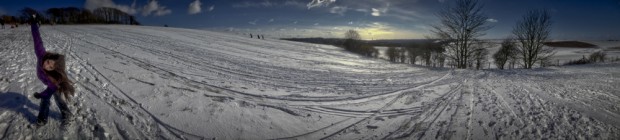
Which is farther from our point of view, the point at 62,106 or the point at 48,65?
the point at 62,106

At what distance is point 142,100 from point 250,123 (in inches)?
126

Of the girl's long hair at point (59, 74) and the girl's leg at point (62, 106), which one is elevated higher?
the girl's long hair at point (59, 74)

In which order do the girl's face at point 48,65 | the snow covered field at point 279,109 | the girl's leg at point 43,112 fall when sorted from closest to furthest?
the girl's face at point 48,65 → the girl's leg at point 43,112 → the snow covered field at point 279,109

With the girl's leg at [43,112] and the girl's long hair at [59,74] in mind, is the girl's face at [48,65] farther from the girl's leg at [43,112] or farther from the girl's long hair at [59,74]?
the girl's leg at [43,112]

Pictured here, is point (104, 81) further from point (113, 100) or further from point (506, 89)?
point (506, 89)

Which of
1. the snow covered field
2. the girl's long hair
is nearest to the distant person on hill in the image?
the girl's long hair

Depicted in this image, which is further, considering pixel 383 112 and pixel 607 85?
pixel 607 85

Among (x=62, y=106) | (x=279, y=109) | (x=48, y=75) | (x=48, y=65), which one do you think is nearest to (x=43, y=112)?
(x=62, y=106)

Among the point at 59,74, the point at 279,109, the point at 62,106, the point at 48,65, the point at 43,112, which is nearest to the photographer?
the point at 48,65

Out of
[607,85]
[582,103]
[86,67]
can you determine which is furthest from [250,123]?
[607,85]

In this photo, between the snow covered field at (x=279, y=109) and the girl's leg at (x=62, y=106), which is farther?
the snow covered field at (x=279, y=109)

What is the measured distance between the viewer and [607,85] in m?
12.5

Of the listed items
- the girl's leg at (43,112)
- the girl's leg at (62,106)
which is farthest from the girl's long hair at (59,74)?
the girl's leg at (43,112)

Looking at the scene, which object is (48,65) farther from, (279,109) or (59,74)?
(279,109)
